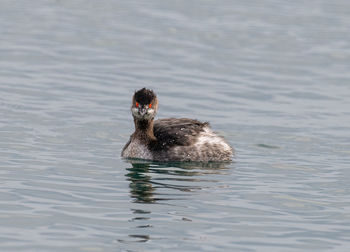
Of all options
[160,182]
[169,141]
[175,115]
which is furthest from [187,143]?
[175,115]

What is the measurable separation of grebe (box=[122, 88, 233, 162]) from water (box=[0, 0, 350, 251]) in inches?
15.2

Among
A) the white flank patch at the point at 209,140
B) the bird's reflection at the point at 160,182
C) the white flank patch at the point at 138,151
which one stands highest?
the white flank patch at the point at 209,140

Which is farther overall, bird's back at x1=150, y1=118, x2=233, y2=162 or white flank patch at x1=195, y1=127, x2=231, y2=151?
white flank patch at x1=195, y1=127, x2=231, y2=151

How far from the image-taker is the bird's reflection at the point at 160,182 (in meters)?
15.1

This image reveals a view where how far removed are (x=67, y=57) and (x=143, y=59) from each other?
289 centimetres

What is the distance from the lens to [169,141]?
20438 millimetres

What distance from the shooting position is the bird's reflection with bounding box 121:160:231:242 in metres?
15.1

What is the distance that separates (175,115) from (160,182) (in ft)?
28.0

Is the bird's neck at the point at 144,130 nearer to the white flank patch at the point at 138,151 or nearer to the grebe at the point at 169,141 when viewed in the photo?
the grebe at the point at 169,141

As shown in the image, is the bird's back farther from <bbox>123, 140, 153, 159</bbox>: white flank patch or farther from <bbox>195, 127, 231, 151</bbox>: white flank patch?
<bbox>123, 140, 153, 159</bbox>: white flank patch

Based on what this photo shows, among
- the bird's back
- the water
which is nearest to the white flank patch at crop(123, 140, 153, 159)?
the bird's back

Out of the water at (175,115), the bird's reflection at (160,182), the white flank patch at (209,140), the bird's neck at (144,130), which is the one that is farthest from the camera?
the white flank patch at (209,140)

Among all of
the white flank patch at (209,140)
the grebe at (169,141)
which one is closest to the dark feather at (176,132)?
the grebe at (169,141)

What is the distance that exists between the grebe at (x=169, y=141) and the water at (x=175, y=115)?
385 millimetres
